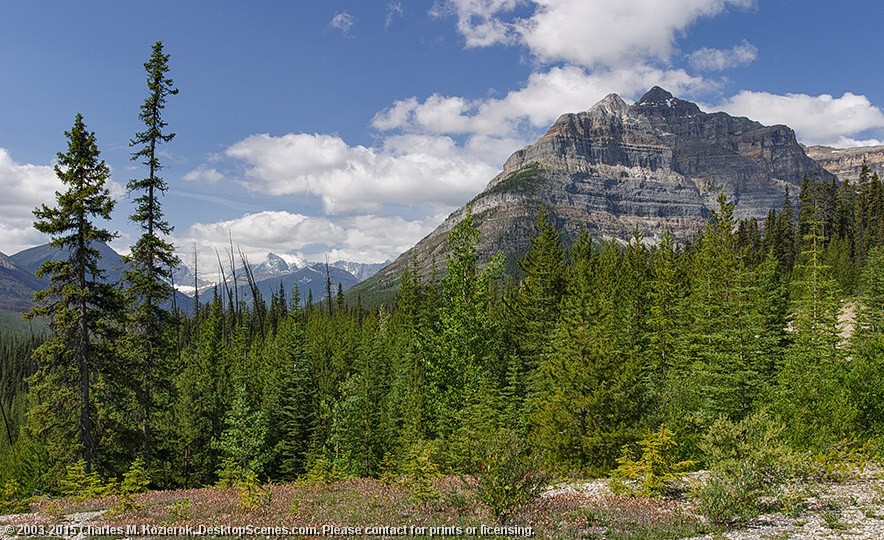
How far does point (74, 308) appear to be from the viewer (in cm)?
2245

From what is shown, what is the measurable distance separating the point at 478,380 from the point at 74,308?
62.4 feet

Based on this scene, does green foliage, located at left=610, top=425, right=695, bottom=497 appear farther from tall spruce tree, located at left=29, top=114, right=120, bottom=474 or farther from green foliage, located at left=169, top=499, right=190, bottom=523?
tall spruce tree, located at left=29, top=114, right=120, bottom=474

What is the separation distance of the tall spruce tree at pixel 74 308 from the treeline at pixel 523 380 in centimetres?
31

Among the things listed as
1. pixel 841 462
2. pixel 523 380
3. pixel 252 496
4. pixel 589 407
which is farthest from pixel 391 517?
pixel 523 380

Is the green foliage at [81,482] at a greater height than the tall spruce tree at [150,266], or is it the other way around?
the tall spruce tree at [150,266]

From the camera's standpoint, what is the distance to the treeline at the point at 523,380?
19.2 metres

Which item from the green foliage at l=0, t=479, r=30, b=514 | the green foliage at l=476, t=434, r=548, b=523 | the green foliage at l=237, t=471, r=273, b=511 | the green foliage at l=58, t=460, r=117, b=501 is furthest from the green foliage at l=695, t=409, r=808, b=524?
the green foliage at l=0, t=479, r=30, b=514

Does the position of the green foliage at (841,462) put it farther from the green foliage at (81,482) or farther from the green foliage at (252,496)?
the green foliage at (81,482)

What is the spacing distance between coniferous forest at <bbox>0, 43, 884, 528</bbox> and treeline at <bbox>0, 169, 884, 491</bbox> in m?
0.14

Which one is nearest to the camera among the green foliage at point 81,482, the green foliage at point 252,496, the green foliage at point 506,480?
the green foliage at point 506,480

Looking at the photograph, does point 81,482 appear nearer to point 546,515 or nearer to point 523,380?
point 546,515

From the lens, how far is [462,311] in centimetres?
2720

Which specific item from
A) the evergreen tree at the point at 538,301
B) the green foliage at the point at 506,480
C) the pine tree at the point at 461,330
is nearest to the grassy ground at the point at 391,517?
the green foliage at the point at 506,480

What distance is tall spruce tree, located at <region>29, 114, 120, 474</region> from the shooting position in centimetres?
2194
